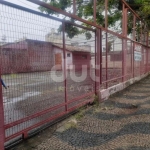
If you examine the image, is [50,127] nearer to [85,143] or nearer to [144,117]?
[85,143]

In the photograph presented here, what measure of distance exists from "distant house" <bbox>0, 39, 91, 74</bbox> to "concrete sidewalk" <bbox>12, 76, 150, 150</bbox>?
1.13 meters

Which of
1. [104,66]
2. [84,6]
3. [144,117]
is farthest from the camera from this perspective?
[84,6]

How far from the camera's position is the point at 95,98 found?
445cm

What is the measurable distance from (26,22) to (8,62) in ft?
2.15

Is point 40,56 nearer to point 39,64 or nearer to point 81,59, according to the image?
point 39,64

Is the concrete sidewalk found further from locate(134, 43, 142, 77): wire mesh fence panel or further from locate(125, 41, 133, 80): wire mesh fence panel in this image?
locate(134, 43, 142, 77): wire mesh fence panel

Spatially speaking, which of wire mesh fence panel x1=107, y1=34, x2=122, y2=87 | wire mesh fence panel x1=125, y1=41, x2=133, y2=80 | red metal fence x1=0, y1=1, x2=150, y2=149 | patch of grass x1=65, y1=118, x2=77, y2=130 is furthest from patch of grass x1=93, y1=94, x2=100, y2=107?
wire mesh fence panel x1=125, y1=41, x2=133, y2=80

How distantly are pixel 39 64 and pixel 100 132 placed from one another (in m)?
1.59

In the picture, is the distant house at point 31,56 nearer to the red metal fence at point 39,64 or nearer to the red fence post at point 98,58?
the red metal fence at point 39,64

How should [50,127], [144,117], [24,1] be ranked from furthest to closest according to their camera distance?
[144,117] < [50,127] < [24,1]

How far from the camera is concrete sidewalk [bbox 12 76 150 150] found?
2.33 meters

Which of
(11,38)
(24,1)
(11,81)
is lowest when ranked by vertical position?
(11,81)

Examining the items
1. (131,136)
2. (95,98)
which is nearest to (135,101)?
(95,98)

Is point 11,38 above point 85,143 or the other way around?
above
